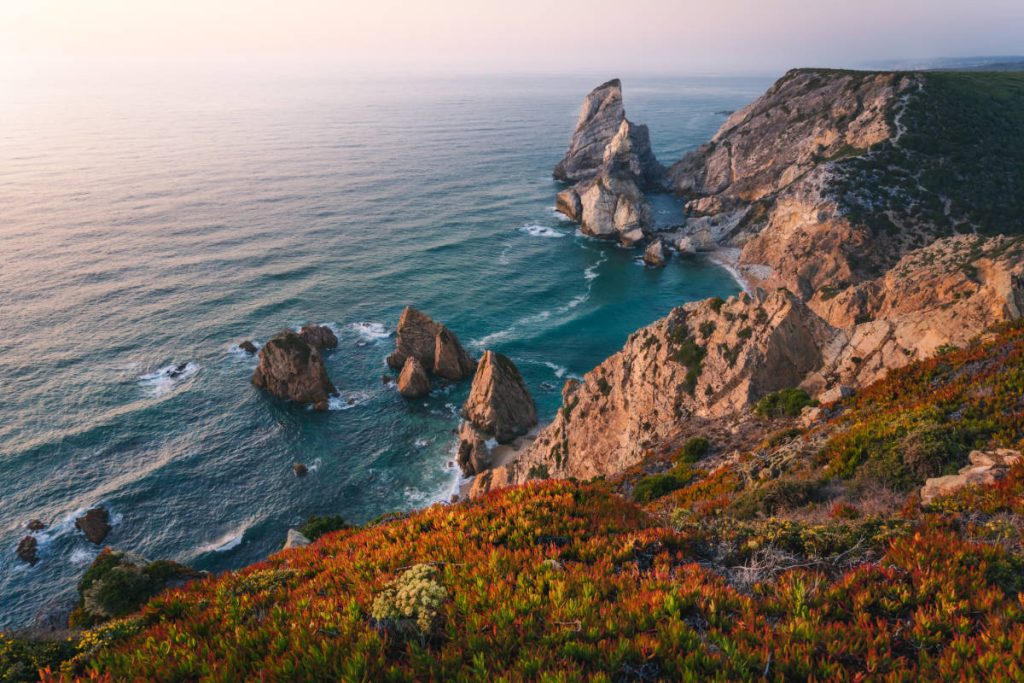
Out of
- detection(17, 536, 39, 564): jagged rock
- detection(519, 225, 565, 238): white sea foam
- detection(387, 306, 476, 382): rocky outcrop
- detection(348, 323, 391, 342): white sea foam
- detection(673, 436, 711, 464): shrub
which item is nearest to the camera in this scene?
detection(673, 436, 711, 464): shrub

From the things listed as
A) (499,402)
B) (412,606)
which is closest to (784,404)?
(412,606)

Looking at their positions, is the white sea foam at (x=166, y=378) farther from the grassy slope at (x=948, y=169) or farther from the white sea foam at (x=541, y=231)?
the grassy slope at (x=948, y=169)

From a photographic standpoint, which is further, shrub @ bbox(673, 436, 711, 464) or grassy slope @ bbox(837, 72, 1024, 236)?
grassy slope @ bbox(837, 72, 1024, 236)

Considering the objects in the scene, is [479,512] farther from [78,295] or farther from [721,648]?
[78,295]

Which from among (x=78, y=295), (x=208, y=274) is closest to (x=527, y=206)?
(x=208, y=274)

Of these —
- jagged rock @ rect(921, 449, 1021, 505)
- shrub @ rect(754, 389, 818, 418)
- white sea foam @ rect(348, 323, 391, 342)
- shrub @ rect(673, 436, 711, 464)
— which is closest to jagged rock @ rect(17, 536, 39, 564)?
white sea foam @ rect(348, 323, 391, 342)

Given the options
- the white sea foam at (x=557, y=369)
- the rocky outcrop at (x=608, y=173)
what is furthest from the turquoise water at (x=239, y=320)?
the rocky outcrop at (x=608, y=173)

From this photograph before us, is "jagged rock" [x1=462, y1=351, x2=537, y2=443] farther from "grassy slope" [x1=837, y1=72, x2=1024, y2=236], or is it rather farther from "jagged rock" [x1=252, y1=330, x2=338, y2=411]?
"grassy slope" [x1=837, y1=72, x2=1024, y2=236]

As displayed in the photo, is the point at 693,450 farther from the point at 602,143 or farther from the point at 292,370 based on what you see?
the point at 602,143
